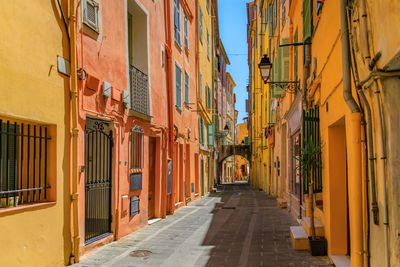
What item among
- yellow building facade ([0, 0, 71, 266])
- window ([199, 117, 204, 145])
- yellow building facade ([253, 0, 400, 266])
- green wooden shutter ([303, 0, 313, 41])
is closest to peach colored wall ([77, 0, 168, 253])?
yellow building facade ([0, 0, 71, 266])

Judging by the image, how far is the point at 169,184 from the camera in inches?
562

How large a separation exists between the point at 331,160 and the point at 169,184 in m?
7.92

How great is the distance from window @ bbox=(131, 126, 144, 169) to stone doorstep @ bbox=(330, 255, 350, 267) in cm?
590

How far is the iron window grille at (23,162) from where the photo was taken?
582cm

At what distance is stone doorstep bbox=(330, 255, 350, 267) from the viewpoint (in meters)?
6.33

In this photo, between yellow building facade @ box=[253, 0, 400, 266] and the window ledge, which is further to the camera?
the window ledge

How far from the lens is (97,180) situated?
8875 mm

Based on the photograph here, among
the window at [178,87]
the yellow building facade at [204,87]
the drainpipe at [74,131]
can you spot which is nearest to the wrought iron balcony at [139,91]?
the drainpipe at [74,131]

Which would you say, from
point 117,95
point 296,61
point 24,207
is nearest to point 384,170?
point 24,207

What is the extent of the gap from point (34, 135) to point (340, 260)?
17.3ft

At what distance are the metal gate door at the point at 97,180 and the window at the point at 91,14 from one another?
6.47 ft

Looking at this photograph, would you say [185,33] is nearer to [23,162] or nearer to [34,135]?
[34,135]

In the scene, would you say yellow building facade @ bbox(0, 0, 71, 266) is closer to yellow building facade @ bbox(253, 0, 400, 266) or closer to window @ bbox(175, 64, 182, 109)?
yellow building facade @ bbox(253, 0, 400, 266)

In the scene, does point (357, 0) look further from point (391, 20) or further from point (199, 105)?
point (199, 105)
